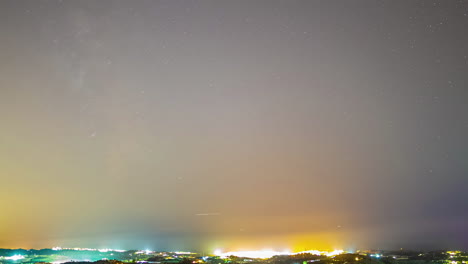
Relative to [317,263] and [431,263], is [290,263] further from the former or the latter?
[431,263]

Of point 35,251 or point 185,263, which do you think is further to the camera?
point 35,251

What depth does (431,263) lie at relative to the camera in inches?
3858

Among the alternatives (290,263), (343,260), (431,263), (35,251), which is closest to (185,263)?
(290,263)

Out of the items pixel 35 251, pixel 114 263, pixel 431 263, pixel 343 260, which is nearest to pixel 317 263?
pixel 343 260

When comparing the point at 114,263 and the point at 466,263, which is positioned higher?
the point at 114,263

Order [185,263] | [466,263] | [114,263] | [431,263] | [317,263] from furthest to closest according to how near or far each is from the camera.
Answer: [431,263], [466,263], [317,263], [185,263], [114,263]

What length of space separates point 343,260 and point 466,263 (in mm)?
31240

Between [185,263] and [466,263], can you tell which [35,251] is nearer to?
[185,263]

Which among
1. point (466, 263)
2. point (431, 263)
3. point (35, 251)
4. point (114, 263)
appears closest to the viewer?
point (114, 263)

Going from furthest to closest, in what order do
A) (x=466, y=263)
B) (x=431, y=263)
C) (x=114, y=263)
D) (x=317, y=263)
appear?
(x=431, y=263) < (x=466, y=263) < (x=317, y=263) < (x=114, y=263)

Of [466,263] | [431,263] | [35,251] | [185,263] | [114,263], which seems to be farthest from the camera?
[35,251]

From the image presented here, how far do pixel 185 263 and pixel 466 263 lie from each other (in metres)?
68.6

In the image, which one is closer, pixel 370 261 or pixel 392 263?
pixel 370 261

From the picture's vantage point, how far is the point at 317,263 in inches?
3319
